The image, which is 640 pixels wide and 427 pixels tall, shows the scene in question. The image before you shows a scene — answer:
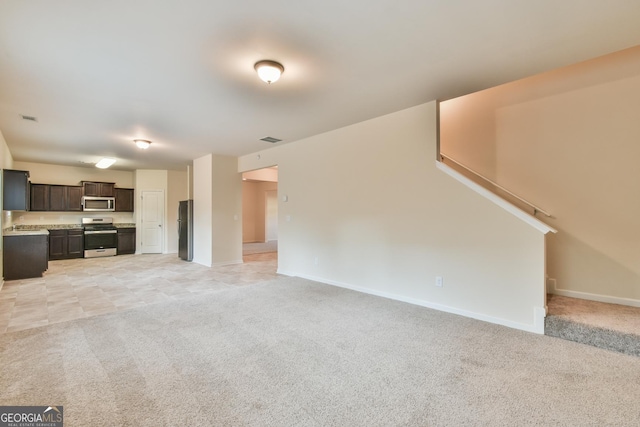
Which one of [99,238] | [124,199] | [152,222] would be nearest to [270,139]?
[152,222]

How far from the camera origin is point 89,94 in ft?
11.3

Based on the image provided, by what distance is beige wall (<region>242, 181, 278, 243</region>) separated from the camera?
38.7ft

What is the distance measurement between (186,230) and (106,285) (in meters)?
2.74

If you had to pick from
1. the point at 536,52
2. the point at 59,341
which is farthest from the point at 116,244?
the point at 536,52

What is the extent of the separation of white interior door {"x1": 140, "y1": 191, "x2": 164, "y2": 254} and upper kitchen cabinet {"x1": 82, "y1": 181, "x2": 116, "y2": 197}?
89 cm

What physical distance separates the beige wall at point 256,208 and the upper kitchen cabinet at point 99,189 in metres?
4.49

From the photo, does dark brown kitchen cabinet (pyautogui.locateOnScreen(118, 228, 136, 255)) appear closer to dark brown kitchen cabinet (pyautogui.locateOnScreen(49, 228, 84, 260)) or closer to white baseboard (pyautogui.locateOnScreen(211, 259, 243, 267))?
dark brown kitchen cabinet (pyautogui.locateOnScreen(49, 228, 84, 260))

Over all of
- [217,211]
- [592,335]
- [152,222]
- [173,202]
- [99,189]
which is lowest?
[592,335]

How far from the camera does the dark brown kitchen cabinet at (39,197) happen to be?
7.62m

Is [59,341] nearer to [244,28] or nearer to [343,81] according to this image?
[244,28]

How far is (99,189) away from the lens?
28.0ft

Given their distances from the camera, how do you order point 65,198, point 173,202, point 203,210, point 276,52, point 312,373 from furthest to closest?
point 173,202, point 65,198, point 203,210, point 276,52, point 312,373

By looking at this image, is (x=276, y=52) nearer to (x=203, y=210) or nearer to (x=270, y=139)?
(x=270, y=139)

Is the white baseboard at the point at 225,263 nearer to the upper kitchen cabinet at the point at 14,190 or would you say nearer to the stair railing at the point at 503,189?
the upper kitchen cabinet at the point at 14,190
